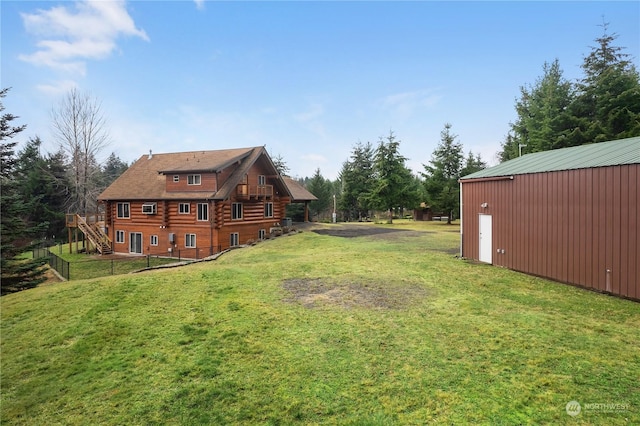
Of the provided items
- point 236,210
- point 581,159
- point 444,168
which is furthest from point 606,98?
point 236,210

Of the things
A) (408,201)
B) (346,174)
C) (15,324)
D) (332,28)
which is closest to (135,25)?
(332,28)

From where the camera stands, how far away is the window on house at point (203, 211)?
25.0 meters

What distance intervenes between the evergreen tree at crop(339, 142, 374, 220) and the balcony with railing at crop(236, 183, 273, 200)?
80.6 ft

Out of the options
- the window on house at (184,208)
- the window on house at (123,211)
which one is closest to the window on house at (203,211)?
the window on house at (184,208)

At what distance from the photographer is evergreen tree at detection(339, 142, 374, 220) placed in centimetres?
5362

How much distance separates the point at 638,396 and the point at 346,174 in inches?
2026

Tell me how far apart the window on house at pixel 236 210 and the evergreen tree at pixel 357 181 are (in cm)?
2714

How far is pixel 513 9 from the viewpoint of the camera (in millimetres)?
16609

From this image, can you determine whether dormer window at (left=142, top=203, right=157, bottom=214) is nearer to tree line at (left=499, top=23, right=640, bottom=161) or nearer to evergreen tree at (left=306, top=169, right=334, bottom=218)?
evergreen tree at (left=306, top=169, right=334, bottom=218)

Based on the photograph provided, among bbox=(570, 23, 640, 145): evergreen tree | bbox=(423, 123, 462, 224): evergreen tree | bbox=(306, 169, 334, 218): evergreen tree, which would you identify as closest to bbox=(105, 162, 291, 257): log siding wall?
bbox=(423, 123, 462, 224): evergreen tree

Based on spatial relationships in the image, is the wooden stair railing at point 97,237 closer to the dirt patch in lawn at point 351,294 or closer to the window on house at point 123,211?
the window on house at point 123,211

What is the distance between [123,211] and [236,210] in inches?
470

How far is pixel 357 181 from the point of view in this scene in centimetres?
5409

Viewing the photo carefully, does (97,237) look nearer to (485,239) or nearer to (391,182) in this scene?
(485,239)
